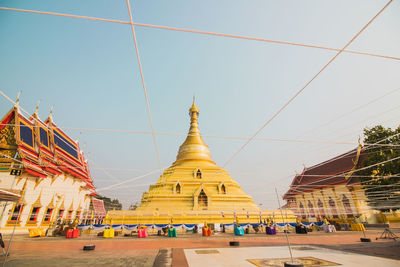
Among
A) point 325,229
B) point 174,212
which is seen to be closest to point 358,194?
point 325,229

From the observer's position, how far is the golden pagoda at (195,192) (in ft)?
61.7

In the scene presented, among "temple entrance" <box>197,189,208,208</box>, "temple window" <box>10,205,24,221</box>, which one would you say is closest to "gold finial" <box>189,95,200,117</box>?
"temple entrance" <box>197,189,208,208</box>

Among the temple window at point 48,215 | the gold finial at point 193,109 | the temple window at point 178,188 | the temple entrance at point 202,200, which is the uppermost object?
the gold finial at point 193,109

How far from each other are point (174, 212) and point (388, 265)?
596 inches

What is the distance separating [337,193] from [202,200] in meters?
16.9

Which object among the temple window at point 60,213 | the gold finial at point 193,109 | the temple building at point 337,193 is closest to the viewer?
the temple window at point 60,213

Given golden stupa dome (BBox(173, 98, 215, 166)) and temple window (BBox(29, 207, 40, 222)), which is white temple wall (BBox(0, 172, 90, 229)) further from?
golden stupa dome (BBox(173, 98, 215, 166))

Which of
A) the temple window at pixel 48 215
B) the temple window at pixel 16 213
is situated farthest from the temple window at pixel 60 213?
the temple window at pixel 16 213

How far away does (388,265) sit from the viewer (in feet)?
14.9

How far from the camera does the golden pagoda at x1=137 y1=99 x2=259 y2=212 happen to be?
1880cm

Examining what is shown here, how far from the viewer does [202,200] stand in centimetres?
1961

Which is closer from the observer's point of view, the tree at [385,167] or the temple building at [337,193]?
the tree at [385,167]

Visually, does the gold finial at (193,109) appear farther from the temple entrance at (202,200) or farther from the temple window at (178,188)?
the temple entrance at (202,200)

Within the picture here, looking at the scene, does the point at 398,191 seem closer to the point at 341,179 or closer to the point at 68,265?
the point at 341,179
